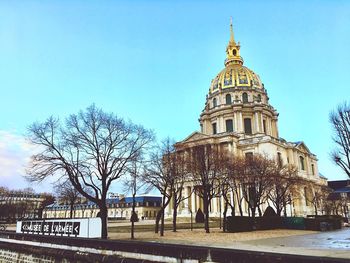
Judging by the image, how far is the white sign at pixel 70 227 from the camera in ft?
58.3

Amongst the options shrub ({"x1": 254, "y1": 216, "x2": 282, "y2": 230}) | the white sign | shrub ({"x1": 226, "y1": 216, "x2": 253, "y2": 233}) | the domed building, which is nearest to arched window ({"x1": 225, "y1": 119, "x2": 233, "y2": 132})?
the domed building

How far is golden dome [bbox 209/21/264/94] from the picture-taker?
88625 millimetres

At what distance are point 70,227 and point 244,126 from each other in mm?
70393

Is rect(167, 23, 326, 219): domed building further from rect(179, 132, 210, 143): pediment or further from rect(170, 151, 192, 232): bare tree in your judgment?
rect(170, 151, 192, 232): bare tree

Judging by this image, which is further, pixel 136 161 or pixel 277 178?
pixel 277 178

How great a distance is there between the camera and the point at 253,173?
39.4m

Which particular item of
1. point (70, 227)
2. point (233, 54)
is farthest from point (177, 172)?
point (233, 54)

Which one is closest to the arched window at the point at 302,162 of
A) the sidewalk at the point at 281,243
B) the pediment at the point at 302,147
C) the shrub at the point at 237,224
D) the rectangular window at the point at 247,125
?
the pediment at the point at 302,147

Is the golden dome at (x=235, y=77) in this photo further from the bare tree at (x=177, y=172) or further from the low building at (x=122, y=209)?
the bare tree at (x=177, y=172)

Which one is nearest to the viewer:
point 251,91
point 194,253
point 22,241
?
point 194,253

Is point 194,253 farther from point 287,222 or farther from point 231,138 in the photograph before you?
point 231,138

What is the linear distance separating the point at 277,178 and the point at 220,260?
3293cm

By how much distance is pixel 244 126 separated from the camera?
8375 cm

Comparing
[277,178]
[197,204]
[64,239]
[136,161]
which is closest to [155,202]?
[197,204]
